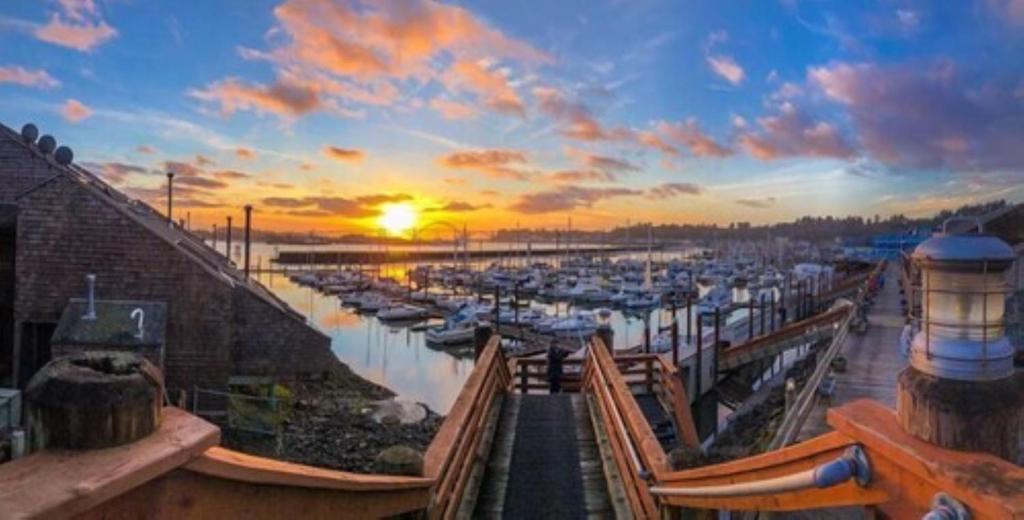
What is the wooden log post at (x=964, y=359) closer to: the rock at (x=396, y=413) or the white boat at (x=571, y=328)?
the rock at (x=396, y=413)

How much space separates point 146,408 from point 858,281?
51.1 m

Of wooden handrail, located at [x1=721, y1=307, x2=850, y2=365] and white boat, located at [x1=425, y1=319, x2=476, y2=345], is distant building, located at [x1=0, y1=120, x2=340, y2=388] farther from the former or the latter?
white boat, located at [x1=425, y1=319, x2=476, y2=345]

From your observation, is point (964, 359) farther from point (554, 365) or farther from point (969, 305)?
point (554, 365)

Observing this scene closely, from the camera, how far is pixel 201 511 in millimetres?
1858

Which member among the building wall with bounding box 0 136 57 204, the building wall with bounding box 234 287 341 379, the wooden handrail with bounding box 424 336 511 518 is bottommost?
the building wall with bounding box 234 287 341 379

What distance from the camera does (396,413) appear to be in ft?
70.9

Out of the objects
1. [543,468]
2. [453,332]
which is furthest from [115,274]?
[453,332]

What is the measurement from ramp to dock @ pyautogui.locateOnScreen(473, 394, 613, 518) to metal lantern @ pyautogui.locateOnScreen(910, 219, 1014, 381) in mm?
4733

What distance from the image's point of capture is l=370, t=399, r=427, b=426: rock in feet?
68.1

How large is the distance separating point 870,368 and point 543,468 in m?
10.9

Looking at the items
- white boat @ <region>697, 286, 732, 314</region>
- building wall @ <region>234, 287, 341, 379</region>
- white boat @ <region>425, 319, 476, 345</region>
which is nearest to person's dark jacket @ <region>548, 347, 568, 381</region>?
building wall @ <region>234, 287, 341, 379</region>

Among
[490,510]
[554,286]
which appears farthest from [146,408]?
[554,286]

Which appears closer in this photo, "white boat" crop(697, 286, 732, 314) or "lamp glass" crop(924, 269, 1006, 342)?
"lamp glass" crop(924, 269, 1006, 342)

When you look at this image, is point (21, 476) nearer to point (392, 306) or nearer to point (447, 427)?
point (447, 427)
